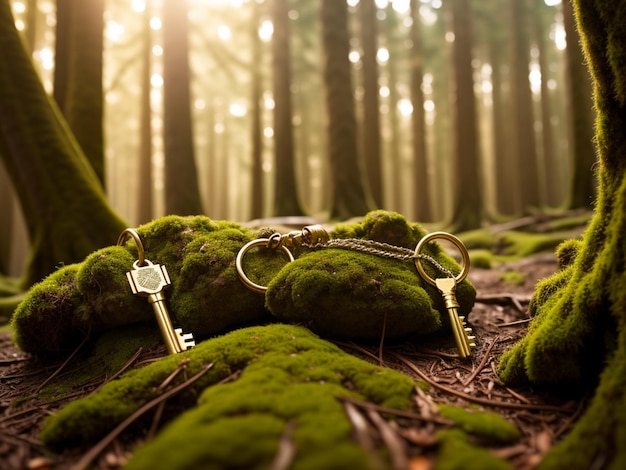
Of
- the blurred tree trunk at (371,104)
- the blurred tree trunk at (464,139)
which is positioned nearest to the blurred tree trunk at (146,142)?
the blurred tree trunk at (371,104)

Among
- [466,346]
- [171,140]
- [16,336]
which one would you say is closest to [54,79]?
[171,140]

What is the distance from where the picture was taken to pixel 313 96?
1087 inches

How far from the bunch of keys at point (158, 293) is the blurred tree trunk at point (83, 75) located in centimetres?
477

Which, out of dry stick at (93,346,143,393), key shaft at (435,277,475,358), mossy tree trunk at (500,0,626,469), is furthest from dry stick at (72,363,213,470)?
mossy tree trunk at (500,0,626,469)

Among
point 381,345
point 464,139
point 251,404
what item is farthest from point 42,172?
point 464,139

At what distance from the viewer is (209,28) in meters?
17.7

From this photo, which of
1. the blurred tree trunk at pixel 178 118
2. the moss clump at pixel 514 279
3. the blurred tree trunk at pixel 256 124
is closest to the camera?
the moss clump at pixel 514 279

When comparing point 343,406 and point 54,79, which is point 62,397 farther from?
point 54,79

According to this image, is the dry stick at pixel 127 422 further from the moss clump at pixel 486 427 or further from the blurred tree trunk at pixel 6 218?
the blurred tree trunk at pixel 6 218

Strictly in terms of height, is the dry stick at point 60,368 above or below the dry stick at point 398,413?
below

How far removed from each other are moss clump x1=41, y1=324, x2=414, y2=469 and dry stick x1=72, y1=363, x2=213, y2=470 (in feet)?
0.11

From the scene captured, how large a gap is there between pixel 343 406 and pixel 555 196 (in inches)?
980

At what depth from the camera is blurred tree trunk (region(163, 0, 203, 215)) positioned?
28.6 feet

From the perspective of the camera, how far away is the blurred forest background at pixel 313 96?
8.85 m
